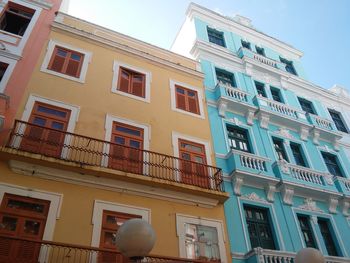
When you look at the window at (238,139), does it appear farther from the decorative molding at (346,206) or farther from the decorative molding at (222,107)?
the decorative molding at (346,206)

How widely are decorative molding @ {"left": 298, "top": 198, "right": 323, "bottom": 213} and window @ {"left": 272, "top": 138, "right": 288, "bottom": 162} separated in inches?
81.6

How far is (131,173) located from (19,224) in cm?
321

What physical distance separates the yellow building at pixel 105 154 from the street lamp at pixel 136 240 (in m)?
4.38

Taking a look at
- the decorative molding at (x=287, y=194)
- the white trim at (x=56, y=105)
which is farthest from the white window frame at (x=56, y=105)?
the decorative molding at (x=287, y=194)

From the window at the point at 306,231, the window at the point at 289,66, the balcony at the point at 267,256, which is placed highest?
the window at the point at 289,66

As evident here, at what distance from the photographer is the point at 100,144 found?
10555 millimetres

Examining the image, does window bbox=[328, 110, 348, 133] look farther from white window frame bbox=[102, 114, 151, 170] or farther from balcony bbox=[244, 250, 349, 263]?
white window frame bbox=[102, 114, 151, 170]

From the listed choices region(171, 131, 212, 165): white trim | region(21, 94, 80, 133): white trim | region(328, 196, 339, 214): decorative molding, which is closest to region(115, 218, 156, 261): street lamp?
region(21, 94, 80, 133): white trim

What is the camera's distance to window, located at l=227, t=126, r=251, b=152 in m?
13.9

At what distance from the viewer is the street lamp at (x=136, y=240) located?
4262 millimetres

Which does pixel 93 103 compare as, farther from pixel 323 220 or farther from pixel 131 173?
pixel 323 220

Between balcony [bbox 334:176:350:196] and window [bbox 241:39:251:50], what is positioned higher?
window [bbox 241:39:251:50]

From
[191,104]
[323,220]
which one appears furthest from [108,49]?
[323,220]

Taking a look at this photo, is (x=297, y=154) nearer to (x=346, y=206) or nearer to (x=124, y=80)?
(x=346, y=206)
